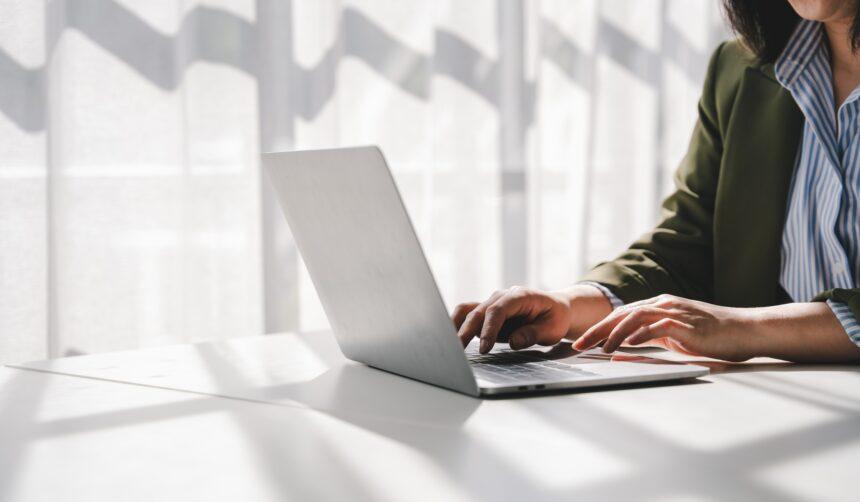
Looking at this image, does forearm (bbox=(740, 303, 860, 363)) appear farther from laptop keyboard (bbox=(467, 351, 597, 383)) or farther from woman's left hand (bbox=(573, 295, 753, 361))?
laptop keyboard (bbox=(467, 351, 597, 383))

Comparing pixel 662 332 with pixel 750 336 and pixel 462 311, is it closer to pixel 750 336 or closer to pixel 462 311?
pixel 750 336

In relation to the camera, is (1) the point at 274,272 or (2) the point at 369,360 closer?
(2) the point at 369,360

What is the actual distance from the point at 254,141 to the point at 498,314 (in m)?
1.33

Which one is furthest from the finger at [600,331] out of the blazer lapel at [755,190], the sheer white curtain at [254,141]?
the sheer white curtain at [254,141]

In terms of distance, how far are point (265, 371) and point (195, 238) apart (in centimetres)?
125

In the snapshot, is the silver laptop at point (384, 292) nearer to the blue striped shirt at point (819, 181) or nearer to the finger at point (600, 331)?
the finger at point (600, 331)

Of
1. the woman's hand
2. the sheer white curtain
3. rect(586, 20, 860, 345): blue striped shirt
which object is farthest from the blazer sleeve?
the sheer white curtain

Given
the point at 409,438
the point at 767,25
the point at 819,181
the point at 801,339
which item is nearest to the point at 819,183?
the point at 819,181

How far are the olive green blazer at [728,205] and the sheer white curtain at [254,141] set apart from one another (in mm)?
1099

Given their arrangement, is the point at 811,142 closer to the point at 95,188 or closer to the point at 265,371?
the point at 265,371

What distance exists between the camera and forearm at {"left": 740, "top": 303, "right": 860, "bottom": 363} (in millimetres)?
971

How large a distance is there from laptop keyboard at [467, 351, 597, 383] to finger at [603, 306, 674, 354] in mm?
78

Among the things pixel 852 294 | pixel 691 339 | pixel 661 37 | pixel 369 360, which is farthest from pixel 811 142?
pixel 661 37

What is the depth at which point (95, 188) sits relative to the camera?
2.01 m
